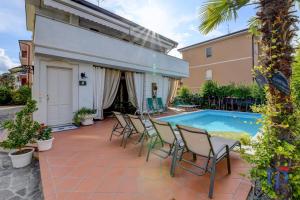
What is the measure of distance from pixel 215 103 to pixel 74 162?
48.0 ft

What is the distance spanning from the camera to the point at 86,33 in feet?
27.5

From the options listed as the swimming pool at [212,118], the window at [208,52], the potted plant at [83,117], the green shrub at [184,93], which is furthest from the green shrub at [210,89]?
the potted plant at [83,117]

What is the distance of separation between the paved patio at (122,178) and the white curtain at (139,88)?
7103 millimetres

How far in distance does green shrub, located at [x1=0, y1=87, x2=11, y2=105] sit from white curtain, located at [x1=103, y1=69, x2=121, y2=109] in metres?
15.7

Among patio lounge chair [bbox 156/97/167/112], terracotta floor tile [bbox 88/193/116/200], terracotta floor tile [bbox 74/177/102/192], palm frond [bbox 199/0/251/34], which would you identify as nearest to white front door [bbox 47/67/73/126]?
terracotta floor tile [bbox 74/177/102/192]

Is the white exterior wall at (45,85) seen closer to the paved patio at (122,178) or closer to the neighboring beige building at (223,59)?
the paved patio at (122,178)

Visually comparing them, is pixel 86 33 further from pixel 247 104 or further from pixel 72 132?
pixel 247 104

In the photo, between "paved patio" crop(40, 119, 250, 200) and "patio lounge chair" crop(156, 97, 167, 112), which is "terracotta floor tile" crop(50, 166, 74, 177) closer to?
"paved patio" crop(40, 119, 250, 200)

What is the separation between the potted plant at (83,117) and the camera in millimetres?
8492

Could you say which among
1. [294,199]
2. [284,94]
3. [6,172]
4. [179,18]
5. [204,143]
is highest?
[179,18]

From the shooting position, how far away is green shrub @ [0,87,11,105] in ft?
59.7

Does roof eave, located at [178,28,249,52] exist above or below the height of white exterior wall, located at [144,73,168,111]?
above

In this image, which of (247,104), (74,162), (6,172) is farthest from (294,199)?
(247,104)

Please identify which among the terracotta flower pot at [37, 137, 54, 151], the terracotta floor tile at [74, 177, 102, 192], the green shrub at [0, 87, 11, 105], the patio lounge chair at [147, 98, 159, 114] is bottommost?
the terracotta floor tile at [74, 177, 102, 192]
